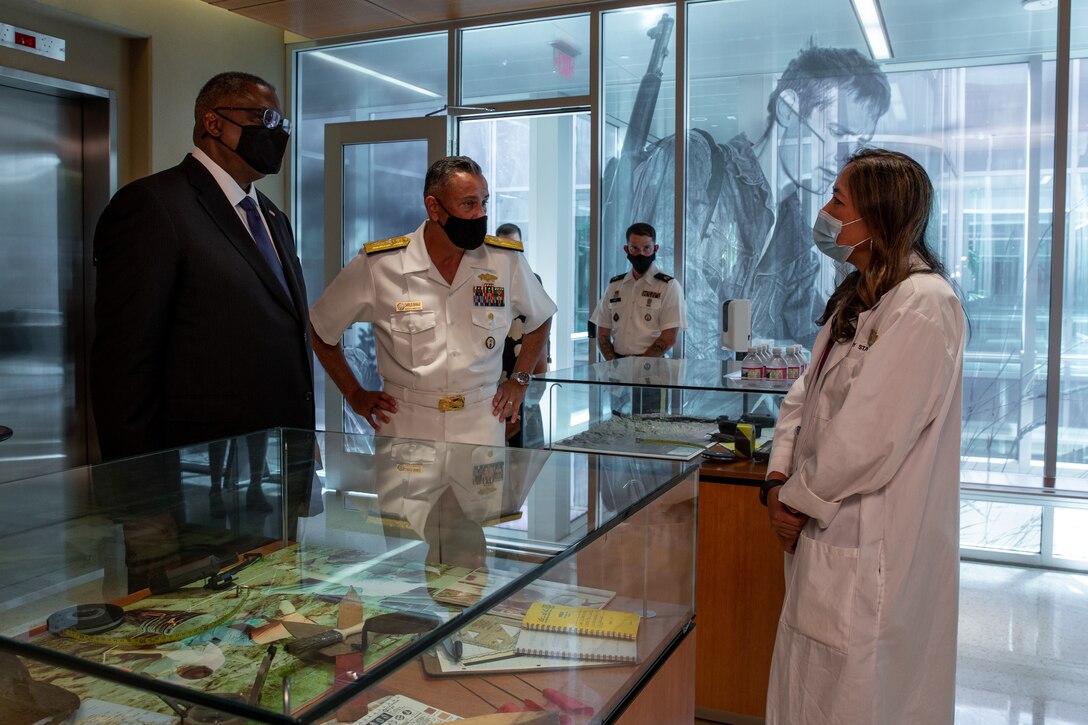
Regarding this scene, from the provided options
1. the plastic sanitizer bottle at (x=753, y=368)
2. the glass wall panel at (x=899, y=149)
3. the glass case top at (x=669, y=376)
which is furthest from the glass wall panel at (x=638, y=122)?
the plastic sanitizer bottle at (x=753, y=368)

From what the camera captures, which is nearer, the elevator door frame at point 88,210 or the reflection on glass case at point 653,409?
the reflection on glass case at point 653,409

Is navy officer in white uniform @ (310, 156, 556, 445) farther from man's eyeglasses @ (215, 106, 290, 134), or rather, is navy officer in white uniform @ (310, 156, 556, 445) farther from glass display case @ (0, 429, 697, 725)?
glass display case @ (0, 429, 697, 725)

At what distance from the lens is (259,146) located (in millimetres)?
2332

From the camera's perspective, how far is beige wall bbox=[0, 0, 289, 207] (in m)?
4.86

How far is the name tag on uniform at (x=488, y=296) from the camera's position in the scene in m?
2.81

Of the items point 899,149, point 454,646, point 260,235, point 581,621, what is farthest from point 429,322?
point 899,149

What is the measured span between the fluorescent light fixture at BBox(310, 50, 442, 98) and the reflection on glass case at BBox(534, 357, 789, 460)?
3737mm

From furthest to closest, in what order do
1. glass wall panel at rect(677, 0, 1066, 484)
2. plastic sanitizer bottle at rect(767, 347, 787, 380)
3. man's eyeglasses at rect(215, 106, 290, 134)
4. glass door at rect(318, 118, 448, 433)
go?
glass door at rect(318, 118, 448, 433)
glass wall panel at rect(677, 0, 1066, 484)
plastic sanitizer bottle at rect(767, 347, 787, 380)
man's eyeglasses at rect(215, 106, 290, 134)

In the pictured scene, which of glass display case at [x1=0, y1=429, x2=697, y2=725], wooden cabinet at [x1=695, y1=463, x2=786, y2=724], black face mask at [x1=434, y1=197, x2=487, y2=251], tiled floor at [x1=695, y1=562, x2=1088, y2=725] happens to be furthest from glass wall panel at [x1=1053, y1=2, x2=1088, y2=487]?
glass display case at [x1=0, y1=429, x2=697, y2=725]

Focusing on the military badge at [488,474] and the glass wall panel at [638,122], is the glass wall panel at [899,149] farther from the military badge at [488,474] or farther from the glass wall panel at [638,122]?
the military badge at [488,474]

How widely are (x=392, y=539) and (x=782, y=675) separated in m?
1.13

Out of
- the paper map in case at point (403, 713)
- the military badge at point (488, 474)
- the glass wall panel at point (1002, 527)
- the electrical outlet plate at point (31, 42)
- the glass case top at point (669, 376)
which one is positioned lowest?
the glass wall panel at point (1002, 527)

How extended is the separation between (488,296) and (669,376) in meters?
0.85

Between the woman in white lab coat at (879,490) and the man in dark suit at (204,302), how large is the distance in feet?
4.18
